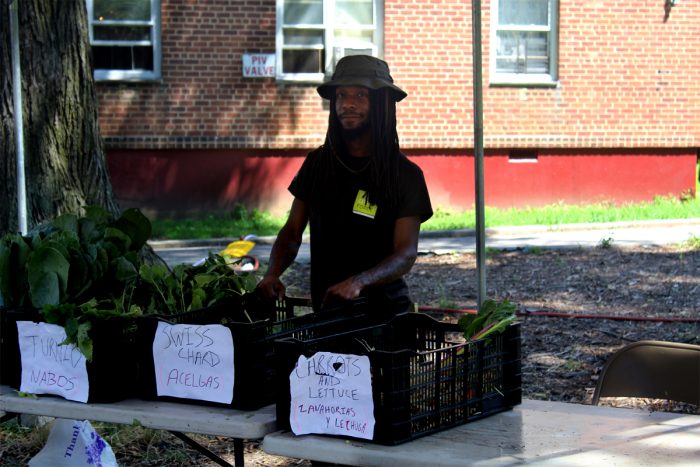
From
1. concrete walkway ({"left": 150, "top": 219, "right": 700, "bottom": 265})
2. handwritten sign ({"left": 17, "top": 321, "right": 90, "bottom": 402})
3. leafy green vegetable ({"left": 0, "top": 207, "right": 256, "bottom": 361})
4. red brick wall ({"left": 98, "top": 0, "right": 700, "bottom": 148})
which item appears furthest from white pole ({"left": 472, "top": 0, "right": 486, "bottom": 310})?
red brick wall ({"left": 98, "top": 0, "right": 700, "bottom": 148})

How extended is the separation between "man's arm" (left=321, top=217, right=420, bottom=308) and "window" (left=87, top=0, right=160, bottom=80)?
1280 centimetres

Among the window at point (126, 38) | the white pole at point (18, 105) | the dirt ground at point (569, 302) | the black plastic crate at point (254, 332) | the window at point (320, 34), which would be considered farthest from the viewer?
the window at point (320, 34)

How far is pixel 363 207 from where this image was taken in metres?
3.80

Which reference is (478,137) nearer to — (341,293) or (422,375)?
(341,293)

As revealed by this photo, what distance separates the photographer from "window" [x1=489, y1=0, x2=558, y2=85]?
17.1 m

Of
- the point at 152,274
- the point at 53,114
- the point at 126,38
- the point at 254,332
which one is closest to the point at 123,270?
the point at 152,274

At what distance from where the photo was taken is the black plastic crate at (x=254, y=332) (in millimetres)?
3025

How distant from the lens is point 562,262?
1020 centimetres

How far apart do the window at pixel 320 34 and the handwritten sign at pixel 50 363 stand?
13.2 m

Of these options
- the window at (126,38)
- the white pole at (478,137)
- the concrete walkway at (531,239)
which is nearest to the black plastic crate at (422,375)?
the white pole at (478,137)

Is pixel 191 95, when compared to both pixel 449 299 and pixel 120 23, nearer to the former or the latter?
pixel 120 23

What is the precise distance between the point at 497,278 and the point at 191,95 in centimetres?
791

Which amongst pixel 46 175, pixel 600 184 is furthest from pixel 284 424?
pixel 600 184

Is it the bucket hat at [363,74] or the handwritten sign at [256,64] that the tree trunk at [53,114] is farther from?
the handwritten sign at [256,64]
